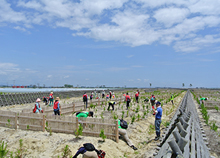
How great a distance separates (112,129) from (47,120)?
364 centimetres

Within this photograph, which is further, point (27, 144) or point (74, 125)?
point (74, 125)

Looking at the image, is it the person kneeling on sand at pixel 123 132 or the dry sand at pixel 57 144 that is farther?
the person kneeling on sand at pixel 123 132

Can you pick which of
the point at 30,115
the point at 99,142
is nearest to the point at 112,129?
the point at 99,142

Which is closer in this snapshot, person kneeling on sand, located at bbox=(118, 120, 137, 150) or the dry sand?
the dry sand

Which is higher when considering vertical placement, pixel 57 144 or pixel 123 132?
pixel 123 132

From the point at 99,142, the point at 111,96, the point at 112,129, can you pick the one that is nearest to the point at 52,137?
the point at 99,142

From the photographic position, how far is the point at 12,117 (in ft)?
34.5

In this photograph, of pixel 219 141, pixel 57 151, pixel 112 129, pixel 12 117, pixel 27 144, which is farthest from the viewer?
pixel 12 117

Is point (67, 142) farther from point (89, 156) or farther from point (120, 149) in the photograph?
point (89, 156)

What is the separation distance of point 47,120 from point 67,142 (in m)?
2.12

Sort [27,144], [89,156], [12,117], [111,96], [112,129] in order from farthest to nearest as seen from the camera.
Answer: [111,96], [12,117], [112,129], [27,144], [89,156]

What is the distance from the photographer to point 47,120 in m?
9.78

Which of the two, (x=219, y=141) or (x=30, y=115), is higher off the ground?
(x=30, y=115)

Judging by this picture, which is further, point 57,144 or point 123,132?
point 123,132
